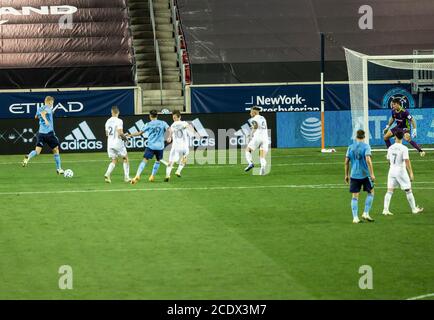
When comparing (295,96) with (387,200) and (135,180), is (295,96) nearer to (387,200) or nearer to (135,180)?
(135,180)

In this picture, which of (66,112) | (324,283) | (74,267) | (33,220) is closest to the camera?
(324,283)

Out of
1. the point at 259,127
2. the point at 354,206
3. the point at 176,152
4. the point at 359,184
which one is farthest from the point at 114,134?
the point at 359,184

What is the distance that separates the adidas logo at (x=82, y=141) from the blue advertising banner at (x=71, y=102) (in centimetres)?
320

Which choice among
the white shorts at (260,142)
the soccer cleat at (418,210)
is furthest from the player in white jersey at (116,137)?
the soccer cleat at (418,210)

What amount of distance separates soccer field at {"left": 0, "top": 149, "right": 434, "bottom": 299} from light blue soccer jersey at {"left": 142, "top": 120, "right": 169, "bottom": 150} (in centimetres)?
106

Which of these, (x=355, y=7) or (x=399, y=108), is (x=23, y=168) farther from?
(x=355, y=7)

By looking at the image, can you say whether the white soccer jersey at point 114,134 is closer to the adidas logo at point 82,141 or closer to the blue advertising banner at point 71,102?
the adidas logo at point 82,141

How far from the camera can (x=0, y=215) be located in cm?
1995

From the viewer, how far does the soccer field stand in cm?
1285

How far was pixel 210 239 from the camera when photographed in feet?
54.5

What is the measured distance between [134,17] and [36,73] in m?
5.70

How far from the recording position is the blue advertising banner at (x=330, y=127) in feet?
121

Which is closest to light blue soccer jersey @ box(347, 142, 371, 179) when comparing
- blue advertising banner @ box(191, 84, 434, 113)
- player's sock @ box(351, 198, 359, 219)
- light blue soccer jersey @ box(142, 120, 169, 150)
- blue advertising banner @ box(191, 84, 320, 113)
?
player's sock @ box(351, 198, 359, 219)

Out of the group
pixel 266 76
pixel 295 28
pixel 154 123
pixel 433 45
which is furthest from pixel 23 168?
pixel 433 45
